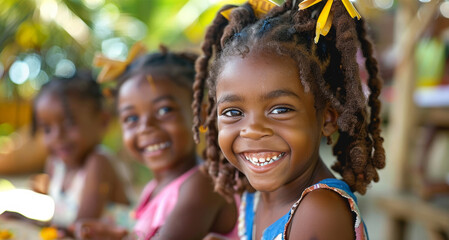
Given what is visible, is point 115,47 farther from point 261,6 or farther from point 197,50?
point 261,6

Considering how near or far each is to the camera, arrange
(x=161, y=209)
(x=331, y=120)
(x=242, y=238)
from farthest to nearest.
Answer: (x=161, y=209) < (x=242, y=238) < (x=331, y=120)

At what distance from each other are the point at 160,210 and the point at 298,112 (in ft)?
2.89

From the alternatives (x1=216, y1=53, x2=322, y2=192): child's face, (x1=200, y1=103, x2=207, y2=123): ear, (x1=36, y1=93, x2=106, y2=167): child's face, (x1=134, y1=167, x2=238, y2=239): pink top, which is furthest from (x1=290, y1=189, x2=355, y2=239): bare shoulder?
(x1=36, y1=93, x2=106, y2=167): child's face

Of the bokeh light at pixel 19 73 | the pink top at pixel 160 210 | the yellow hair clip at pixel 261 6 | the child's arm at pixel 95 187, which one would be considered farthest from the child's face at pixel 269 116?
the bokeh light at pixel 19 73

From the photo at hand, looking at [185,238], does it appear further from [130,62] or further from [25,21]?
[25,21]

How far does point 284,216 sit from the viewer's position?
4.36 ft

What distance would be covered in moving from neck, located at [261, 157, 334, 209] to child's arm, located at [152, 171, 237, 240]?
0.37 m

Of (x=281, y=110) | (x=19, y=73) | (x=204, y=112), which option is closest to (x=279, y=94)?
(x=281, y=110)

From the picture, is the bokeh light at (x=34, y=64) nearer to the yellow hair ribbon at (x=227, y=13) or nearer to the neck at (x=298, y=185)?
the yellow hair ribbon at (x=227, y=13)

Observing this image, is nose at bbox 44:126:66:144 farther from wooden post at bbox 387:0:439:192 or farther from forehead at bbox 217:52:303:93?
wooden post at bbox 387:0:439:192

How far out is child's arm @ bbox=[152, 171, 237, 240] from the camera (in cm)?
165

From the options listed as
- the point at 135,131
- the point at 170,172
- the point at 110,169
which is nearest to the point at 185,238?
the point at 170,172

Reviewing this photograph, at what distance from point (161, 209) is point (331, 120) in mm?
858

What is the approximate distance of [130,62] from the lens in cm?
220
